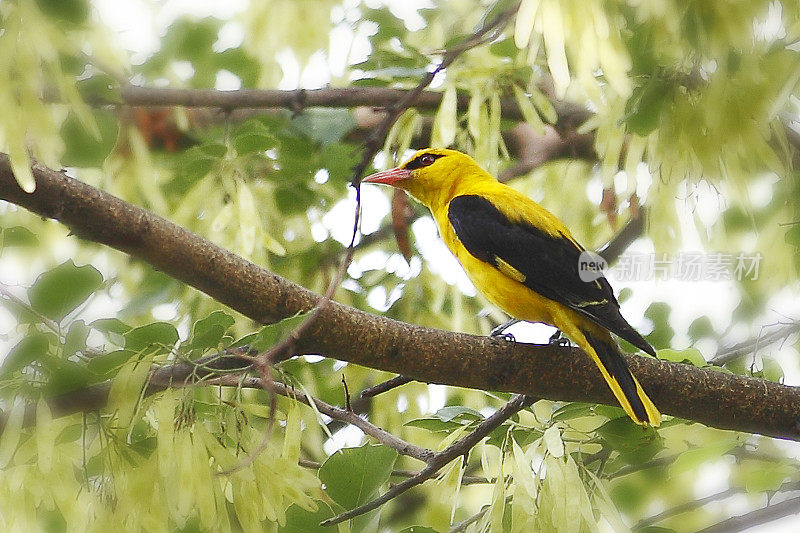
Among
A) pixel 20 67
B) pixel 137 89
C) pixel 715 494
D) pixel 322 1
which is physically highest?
pixel 322 1

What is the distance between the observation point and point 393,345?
1608 mm

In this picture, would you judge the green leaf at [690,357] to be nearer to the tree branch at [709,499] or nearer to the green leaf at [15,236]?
the tree branch at [709,499]

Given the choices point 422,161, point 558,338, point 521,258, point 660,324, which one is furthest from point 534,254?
point 422,161

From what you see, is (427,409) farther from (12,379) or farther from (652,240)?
(12,379)

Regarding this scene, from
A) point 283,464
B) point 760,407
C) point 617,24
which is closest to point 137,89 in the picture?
point 283,464

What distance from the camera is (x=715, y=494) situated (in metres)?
2.08

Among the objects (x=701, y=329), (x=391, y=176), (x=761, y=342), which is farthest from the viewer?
(x=391, y=176)

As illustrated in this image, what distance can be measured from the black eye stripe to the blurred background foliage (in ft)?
0.58

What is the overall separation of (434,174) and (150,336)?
1.45m

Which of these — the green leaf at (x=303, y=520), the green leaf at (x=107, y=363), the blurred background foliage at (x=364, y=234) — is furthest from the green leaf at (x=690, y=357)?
the green leaf at (x=107, y=363)

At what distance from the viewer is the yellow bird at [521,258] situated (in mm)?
1871

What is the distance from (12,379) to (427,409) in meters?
1.31

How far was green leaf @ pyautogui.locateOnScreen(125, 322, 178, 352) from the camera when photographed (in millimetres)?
1420

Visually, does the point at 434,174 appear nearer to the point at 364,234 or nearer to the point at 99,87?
the point at 364,234
